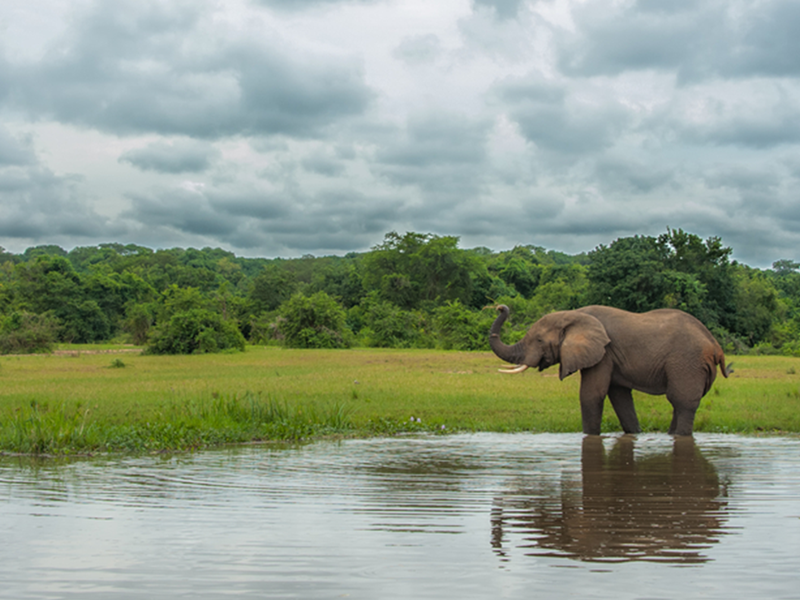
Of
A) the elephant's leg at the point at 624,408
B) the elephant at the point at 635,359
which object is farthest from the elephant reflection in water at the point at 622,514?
the elephant's leg at the point at 624,408

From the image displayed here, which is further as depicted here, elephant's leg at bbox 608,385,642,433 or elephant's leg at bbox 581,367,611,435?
elephant's leg at bbox 608,385,642,433

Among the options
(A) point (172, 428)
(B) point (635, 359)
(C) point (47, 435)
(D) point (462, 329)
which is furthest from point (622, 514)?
(D) point (462, 329)

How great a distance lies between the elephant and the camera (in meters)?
12.7

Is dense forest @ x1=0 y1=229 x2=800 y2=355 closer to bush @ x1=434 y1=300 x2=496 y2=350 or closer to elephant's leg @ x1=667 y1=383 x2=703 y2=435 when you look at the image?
bush @ x1=434 y1=300 x2=496 y2=350

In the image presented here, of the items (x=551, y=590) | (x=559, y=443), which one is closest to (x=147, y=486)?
(x=551, y=590)

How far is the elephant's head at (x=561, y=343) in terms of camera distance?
41.9ft

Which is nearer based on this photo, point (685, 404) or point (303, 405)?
point (685, 404)

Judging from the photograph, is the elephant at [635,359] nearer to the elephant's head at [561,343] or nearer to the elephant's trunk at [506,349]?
the elephant's head at [561,343]

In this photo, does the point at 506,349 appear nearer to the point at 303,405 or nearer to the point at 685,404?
the point at 685,404

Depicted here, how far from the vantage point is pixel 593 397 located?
41.8 feet

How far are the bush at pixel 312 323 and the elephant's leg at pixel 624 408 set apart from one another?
34107mm

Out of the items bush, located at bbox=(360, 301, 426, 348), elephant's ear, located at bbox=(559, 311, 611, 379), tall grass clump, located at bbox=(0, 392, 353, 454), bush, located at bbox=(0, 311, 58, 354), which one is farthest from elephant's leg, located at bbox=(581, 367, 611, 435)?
bush, located at bbox=(360, 301, 426, 348)

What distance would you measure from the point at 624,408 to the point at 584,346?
4.78 feet

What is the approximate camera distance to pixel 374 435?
12.7 meters
